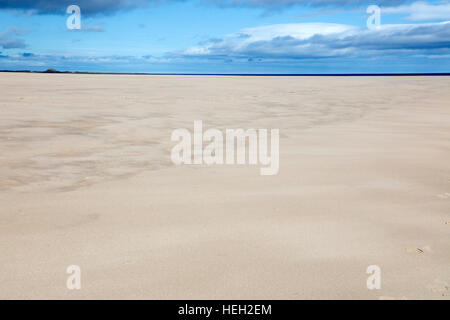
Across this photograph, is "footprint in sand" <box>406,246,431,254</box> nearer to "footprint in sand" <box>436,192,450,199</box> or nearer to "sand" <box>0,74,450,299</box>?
"sand" <box>0,74,450,299</box>

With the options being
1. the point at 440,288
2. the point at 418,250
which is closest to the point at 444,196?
the point at 418,250

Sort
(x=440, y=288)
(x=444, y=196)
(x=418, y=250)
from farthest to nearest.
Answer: (x=444, y=196) < (x=418, y=250) < (x=440, y=288)

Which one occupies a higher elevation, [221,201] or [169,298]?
[221,201]

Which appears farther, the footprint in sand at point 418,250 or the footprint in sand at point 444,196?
the footprint in sand at point 444,196

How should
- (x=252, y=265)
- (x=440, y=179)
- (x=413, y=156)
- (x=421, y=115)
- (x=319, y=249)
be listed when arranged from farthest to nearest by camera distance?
(x=421, y=115) < (x=413, y=156) < (x=440, y=179) < (x=319, y=249) < (x=252, y=265)

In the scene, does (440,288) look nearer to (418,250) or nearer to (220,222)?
(418,250)

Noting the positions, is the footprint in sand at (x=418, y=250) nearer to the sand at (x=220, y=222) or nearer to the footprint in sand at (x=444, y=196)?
the sand at (x=220, y=222)

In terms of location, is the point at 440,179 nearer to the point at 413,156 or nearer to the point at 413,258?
the point at 413,156

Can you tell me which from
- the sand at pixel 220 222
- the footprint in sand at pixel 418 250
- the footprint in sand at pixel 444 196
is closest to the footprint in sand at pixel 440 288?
the sand at pixel 220 222

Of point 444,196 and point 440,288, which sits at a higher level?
point 444,196

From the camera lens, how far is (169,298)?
92.4 inches

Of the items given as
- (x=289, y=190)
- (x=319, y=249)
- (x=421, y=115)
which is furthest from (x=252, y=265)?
(x=421, y=115)

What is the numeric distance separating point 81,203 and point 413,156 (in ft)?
15.7

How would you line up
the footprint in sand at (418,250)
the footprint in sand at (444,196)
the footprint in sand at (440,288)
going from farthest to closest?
1. the footprint in sand at (444,196)
2. the footprint in sand at (418,250)
3. the footprint in sand at (440,288)
